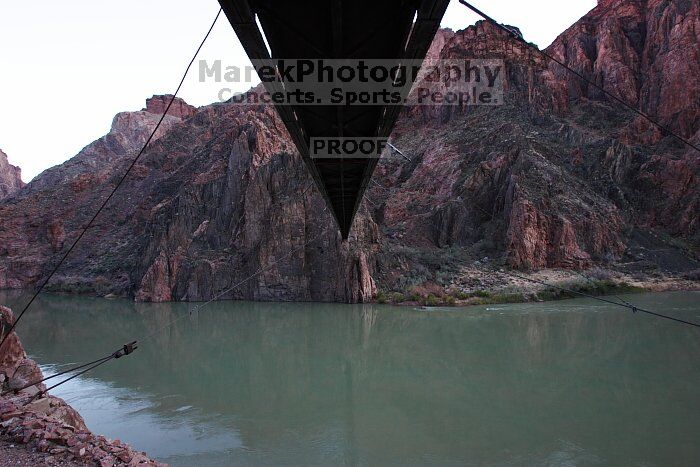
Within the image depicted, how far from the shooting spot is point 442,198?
37.2 m

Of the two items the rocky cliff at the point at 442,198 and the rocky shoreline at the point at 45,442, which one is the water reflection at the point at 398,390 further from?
the rocky cliff at the point at 442,198

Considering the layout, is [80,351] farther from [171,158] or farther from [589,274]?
[171,158]

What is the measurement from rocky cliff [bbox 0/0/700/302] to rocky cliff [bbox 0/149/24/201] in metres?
53.2

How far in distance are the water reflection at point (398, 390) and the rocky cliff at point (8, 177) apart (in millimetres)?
93147

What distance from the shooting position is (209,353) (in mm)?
14109

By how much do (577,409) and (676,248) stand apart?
3238cm

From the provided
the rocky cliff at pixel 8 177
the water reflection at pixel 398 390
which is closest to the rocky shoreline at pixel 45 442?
the water reflection at pixel 398 390

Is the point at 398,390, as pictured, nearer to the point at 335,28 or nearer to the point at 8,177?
→ the point at 335,28

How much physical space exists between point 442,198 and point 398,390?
95.3 feet

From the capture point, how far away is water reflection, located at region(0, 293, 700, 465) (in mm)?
6785

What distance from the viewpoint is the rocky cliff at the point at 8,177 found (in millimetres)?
89669

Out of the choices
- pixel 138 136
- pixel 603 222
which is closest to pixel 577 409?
pixel 603 222

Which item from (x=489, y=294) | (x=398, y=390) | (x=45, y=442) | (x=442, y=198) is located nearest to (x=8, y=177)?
(x=442, y=198)

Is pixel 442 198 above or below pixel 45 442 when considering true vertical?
above
